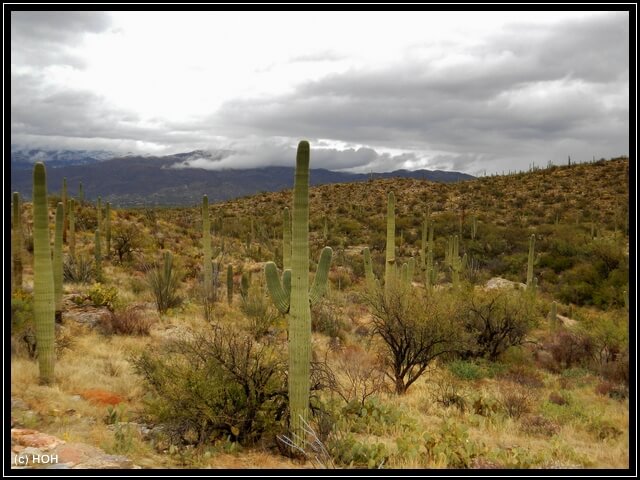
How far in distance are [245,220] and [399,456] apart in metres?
45.0

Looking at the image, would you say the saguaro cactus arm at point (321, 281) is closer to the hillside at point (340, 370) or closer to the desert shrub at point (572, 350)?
the hillside at point (340, 370)

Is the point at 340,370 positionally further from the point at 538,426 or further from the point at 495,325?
the point at 495,325

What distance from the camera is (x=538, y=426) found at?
362 inches

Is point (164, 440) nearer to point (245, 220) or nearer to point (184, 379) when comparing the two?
point (184, 379)

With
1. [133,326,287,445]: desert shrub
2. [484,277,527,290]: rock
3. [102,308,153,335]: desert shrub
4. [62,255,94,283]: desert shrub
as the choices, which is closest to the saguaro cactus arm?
[133,326,287,445]: desert shrub

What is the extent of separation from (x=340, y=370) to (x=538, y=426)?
500 centimetres

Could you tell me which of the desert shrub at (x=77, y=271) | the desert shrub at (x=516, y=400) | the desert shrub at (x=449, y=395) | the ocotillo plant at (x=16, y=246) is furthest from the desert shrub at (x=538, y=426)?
the desert shrub at (x=77, y=271)

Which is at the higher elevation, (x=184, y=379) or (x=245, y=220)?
(x=245, y=220)

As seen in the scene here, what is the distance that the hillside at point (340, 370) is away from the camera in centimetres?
712

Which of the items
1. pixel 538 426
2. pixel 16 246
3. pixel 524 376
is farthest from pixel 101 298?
pixel 524 376

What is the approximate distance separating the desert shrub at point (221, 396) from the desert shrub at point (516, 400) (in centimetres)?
529

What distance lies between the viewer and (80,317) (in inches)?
574

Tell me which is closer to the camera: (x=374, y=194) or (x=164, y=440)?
(x=164, y=440)
